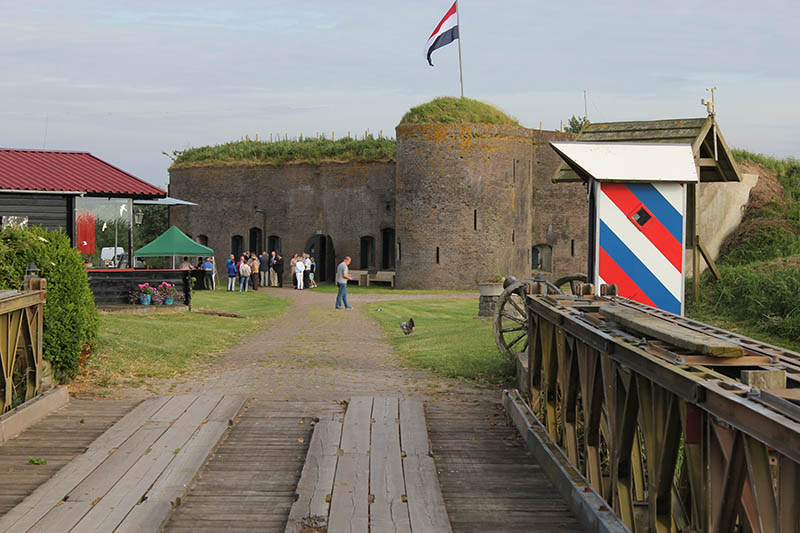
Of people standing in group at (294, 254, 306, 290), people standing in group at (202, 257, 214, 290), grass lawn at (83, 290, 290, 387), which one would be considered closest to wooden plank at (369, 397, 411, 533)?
grass lawn at (83, 290, 290, 387)

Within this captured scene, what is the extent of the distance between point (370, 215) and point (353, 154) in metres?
3.16

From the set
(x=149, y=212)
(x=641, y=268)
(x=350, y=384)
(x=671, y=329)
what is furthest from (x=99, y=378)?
(x=149, y=212)

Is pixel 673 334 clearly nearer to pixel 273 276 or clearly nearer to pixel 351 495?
→ pixel 351 495

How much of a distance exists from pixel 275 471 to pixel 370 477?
31.4 inches

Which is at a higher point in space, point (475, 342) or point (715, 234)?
point (715, 234)

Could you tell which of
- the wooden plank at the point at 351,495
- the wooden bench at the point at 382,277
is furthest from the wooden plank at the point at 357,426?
the wooden bench at the point at 382,277

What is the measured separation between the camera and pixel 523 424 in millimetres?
7172

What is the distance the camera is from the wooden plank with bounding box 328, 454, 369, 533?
4.77m

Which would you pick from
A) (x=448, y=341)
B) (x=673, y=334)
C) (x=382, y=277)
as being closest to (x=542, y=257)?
(x=382, y=277)

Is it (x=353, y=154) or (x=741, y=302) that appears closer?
(x=741, y=302)

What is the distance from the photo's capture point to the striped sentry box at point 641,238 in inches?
290

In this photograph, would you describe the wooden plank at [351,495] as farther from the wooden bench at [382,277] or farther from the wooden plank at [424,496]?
the wooden bench at [382,277]

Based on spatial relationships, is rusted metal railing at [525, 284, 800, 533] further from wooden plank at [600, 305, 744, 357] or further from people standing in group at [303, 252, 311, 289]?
people standing in group at [303, 252, 311, 289]

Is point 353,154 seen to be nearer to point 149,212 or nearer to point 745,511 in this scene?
point 149,212
